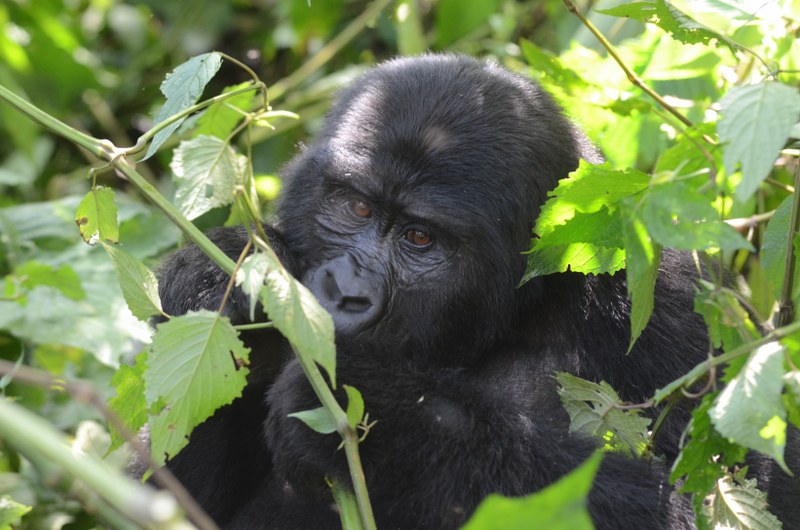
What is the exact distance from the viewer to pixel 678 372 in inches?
99.9

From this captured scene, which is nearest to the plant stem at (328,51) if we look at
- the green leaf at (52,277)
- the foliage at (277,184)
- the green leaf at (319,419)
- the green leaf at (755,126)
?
the foliage at (277,184)

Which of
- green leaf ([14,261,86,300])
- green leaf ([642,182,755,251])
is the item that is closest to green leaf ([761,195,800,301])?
green leaf ([642,182,755,251])

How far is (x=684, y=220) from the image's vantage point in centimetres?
168

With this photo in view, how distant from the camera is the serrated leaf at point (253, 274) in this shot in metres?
1.67

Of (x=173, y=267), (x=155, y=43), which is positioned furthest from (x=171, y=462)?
(x=155, y=43)

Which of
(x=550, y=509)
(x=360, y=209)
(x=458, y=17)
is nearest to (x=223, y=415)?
(x=360, y=209)

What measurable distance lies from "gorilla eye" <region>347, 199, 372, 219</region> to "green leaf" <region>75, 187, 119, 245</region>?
790 millimetres

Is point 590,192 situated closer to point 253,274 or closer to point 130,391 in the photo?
point 253,274

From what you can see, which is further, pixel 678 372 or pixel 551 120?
pixel 551 120

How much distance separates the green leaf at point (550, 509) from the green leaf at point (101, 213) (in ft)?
4.34

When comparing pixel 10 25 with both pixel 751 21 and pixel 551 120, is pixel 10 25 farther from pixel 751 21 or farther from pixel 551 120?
pixel 751 21

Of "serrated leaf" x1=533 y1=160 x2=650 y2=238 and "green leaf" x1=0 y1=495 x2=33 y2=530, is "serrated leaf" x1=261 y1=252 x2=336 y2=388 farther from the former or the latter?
"green leaf" x1=0 y1=495 x2=33 y2=530

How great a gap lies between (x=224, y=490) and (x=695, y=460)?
1444 millimetres

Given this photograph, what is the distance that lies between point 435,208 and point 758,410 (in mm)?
1271
